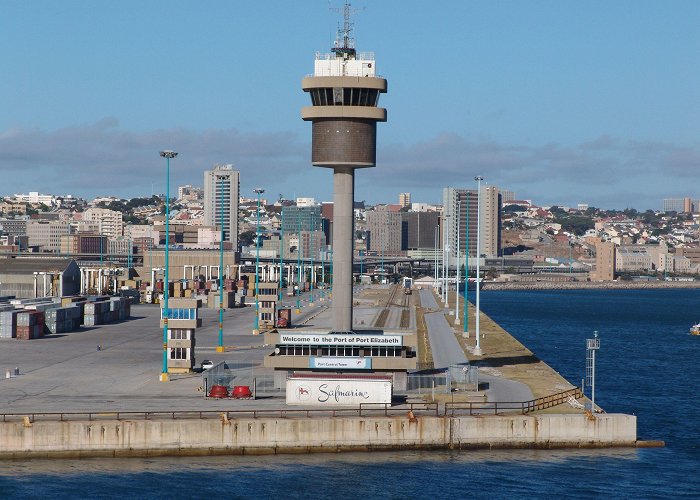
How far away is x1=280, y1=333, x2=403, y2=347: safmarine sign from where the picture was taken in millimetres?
81500

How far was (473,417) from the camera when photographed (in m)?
73.0

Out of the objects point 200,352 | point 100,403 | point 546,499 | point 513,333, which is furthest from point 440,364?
point 513,333

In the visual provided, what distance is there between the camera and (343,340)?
8169cm

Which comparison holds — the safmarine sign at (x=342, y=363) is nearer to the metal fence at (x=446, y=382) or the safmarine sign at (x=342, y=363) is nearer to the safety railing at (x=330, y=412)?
the metal fence at (x=446, y=382)

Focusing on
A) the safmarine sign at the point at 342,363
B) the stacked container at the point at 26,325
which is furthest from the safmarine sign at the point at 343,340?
the stacked container at the point at 26,325

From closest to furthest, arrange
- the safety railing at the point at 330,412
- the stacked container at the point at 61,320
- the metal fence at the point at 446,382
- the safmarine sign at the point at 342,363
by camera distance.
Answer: the safety railing at the point at 330,412
the safmarine sign at the point at 342,363
the metal fence at the point at 446,382
the stacked container at the point at 61,320

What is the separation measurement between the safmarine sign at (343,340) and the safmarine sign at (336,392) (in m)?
4.28

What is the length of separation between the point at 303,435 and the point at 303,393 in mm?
7358

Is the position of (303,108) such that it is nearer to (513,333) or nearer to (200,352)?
(200,352)

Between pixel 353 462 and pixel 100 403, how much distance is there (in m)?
18.3

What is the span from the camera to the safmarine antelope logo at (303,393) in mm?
77938

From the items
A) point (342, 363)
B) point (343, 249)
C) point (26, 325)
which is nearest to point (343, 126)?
point (343, 249)

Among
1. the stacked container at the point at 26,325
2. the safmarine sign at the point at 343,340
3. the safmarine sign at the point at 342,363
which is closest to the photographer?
the safmarine sign at the point at 342,363

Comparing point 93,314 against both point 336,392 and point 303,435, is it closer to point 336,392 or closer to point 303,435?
point 336,392
